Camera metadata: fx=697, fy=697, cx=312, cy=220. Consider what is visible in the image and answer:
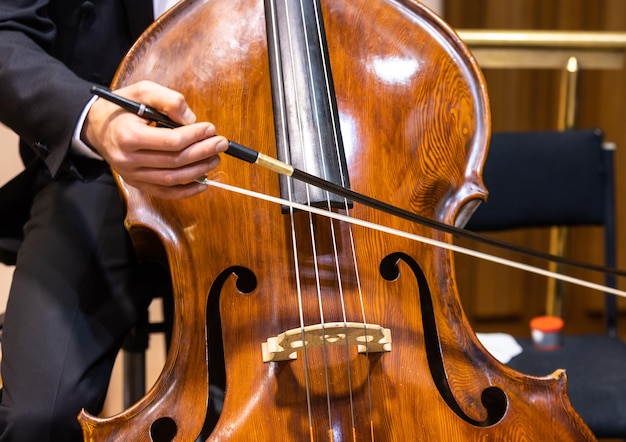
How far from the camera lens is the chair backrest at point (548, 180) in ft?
4.06

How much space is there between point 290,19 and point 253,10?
0.05 metres

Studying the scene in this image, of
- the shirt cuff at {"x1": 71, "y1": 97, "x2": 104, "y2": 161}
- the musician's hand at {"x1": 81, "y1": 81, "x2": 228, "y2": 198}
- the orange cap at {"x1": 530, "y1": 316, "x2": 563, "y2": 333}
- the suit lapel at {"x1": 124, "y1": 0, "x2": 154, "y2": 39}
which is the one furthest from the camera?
the orange cap at {"x1": 530, "y1": 316, "x2": 563, "y2": 333}

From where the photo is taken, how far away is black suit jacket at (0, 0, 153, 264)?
71cm

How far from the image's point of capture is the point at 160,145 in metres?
0.56

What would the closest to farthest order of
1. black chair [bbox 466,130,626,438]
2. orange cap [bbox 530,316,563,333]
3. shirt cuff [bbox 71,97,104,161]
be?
shirt cuff [bbox 71,97,104,161], orange cap [bbox 530,316,563,333], black chair [bbox 466,130,626,438]

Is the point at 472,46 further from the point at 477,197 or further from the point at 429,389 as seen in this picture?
the point at 429,389

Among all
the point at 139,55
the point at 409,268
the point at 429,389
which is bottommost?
the point at 429,389

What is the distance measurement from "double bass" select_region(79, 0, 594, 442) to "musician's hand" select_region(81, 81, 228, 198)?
0.06 m

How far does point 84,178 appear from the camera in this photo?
0.79 m

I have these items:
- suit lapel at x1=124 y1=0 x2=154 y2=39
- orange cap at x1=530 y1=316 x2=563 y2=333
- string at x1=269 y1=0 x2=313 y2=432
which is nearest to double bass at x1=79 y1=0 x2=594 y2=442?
string at x1=269 y1=0 x2=313 y2=432

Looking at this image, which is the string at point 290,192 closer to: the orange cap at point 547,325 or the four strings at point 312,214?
the four strings at point 312,214

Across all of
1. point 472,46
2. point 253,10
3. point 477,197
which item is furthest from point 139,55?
point 472,46

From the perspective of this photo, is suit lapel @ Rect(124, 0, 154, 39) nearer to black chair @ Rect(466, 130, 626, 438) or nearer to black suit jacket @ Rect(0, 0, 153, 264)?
black suit jacket @ Rect(0, 0, 153, 264)

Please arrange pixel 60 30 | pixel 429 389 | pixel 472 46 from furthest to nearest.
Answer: pixel 472 46, pixel 60 30, pixel 429 389
